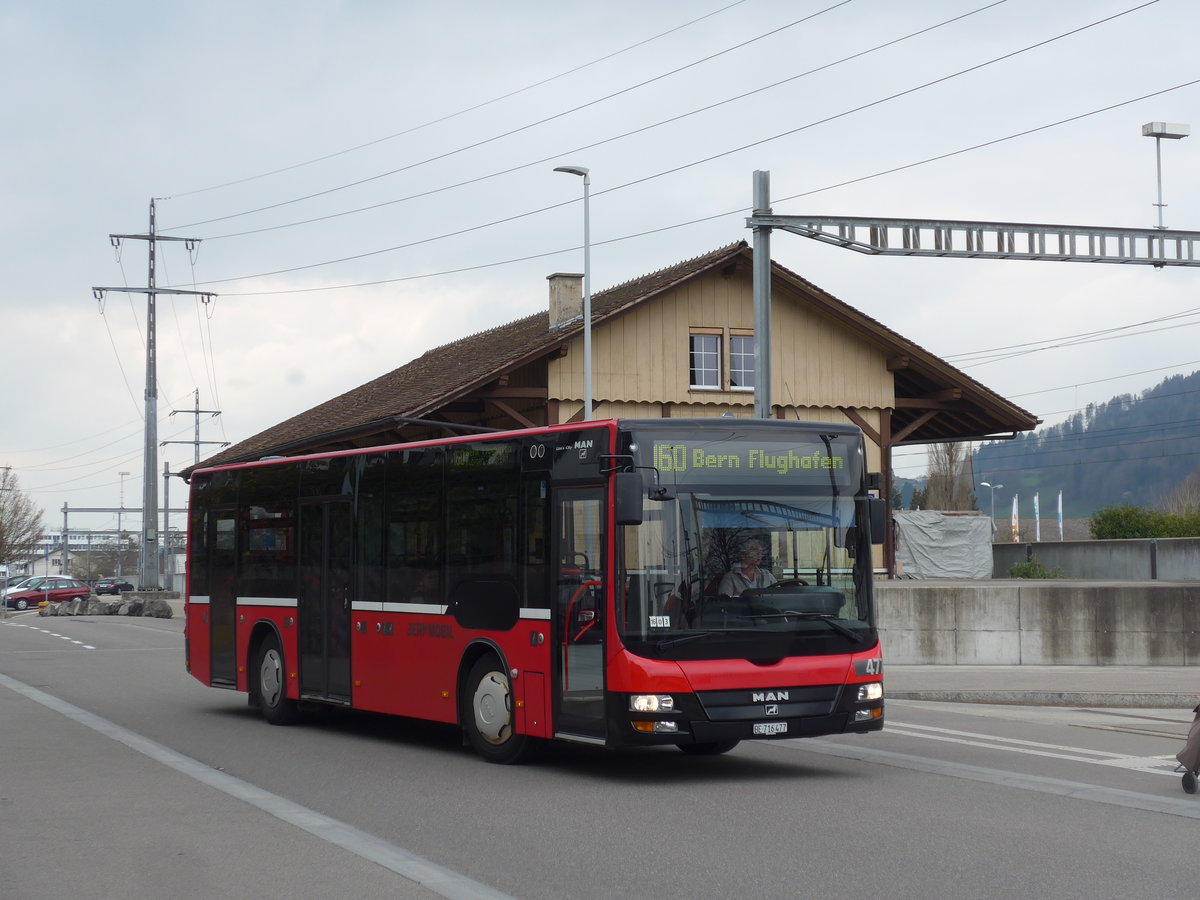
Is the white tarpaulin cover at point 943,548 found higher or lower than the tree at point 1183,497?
lower

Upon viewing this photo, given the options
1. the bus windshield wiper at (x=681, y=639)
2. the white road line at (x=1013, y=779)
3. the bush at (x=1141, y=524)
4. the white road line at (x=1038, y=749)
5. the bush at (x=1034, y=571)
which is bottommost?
the white road line at (x=1038, y=749)

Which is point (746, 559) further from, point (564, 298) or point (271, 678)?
point (564, 298)

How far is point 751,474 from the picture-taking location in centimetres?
1161

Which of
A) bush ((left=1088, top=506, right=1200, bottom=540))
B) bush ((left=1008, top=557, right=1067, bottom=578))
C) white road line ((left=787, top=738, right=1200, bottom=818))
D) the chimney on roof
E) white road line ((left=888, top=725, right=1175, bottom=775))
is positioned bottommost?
white road line ((left=888, top=725, right=1175, bottom=775))

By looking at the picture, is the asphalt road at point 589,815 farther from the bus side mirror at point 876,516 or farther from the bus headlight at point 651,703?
the bus side mirror at point 876,516

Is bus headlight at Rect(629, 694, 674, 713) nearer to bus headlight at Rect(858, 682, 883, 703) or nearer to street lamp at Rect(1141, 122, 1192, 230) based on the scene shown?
bus headlight at Rect(858, 682, 883, 703)

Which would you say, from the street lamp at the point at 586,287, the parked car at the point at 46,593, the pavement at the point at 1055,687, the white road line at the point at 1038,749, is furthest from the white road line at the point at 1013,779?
the parked car at the point at 46,593

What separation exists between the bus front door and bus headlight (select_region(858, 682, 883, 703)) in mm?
5259

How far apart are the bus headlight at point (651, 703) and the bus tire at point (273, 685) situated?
600 centimetres

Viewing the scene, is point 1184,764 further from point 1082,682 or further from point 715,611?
point 1082,682

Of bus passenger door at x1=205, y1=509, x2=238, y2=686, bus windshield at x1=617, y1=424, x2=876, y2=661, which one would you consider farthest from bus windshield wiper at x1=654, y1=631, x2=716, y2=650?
bus passenger door at x1=205, y1=509, x2=238, y2=686

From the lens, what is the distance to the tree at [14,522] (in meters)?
113

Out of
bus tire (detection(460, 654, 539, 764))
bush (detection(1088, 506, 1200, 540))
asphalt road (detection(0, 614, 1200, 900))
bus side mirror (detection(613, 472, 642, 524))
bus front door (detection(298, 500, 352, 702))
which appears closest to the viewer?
asphalt road (detection(0, 614, 1200, 900))

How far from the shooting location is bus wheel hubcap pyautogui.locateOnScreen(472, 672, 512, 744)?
12414mm
